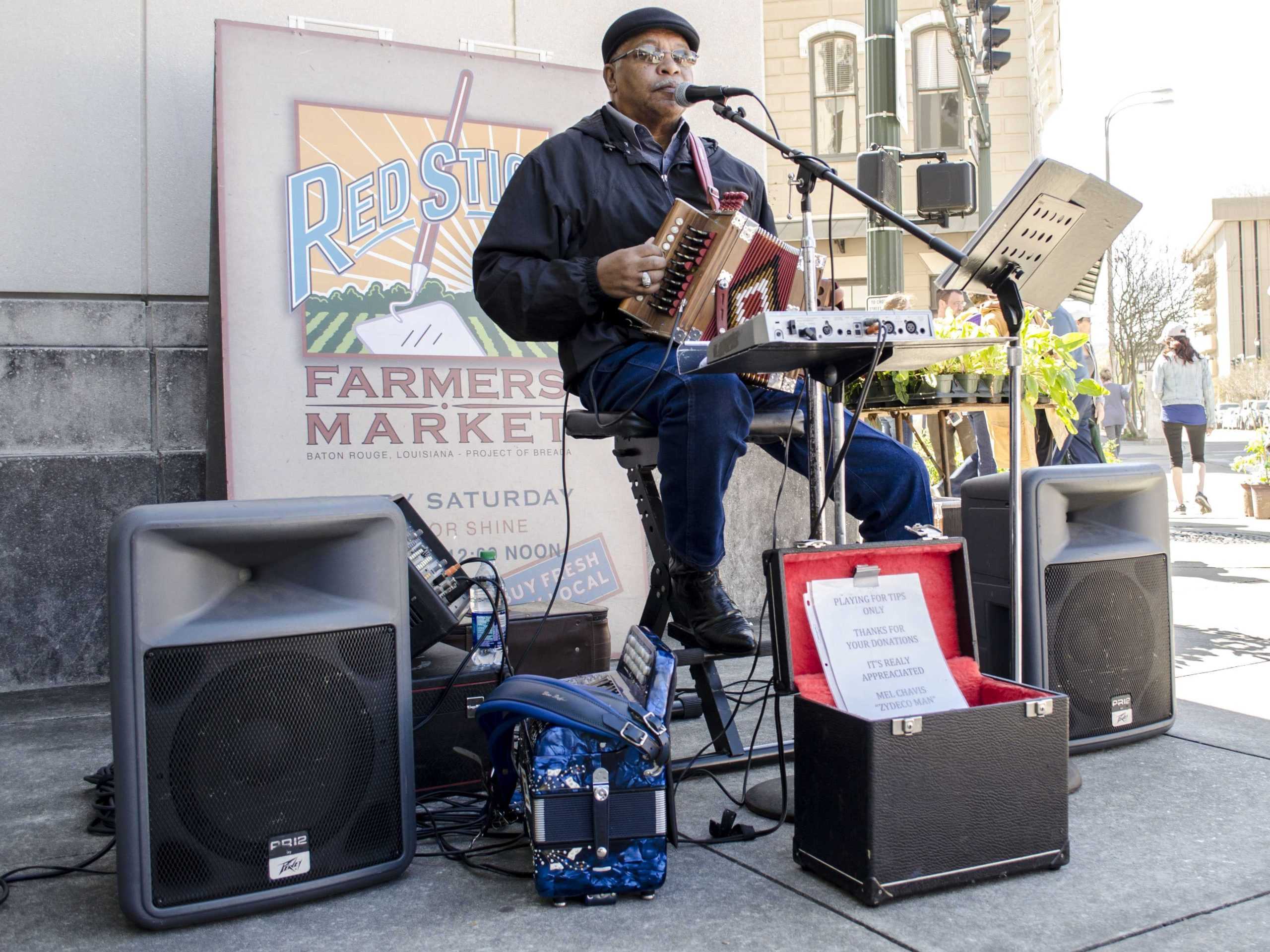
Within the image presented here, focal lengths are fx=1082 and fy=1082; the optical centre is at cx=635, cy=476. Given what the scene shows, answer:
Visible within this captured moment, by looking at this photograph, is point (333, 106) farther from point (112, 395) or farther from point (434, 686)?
point (434, 686)

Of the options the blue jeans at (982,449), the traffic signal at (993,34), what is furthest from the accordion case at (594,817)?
the traffic signal at (993,34)

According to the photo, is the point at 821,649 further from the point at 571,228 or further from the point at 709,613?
the point at 571,228

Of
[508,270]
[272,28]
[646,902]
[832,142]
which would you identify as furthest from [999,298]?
[832,142]

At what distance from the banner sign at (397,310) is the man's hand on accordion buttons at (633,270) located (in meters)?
1.63

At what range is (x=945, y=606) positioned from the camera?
2.22 metres

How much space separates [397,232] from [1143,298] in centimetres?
3320

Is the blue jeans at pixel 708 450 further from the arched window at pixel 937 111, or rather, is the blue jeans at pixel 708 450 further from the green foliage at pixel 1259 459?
the arched window at pixel 937 111

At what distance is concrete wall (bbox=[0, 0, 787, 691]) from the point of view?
3938mm

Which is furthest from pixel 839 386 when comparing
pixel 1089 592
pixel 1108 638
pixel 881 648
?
pixel 1108 638

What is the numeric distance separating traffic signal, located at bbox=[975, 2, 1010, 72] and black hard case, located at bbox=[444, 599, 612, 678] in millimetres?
8257

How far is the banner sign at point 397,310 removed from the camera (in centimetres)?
388

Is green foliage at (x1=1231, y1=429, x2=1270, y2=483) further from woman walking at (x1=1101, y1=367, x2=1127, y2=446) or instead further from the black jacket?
the black jacket

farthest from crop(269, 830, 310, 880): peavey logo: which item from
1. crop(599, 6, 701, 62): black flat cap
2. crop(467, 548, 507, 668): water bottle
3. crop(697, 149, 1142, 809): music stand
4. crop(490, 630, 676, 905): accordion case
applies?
crop(599, 6, 701, 62): black flat cap

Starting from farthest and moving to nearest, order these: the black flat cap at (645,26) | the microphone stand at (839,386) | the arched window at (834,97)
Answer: the arched window at (834,97) → the black flat cap at (645,26) → the microphone stand at (839,386)
